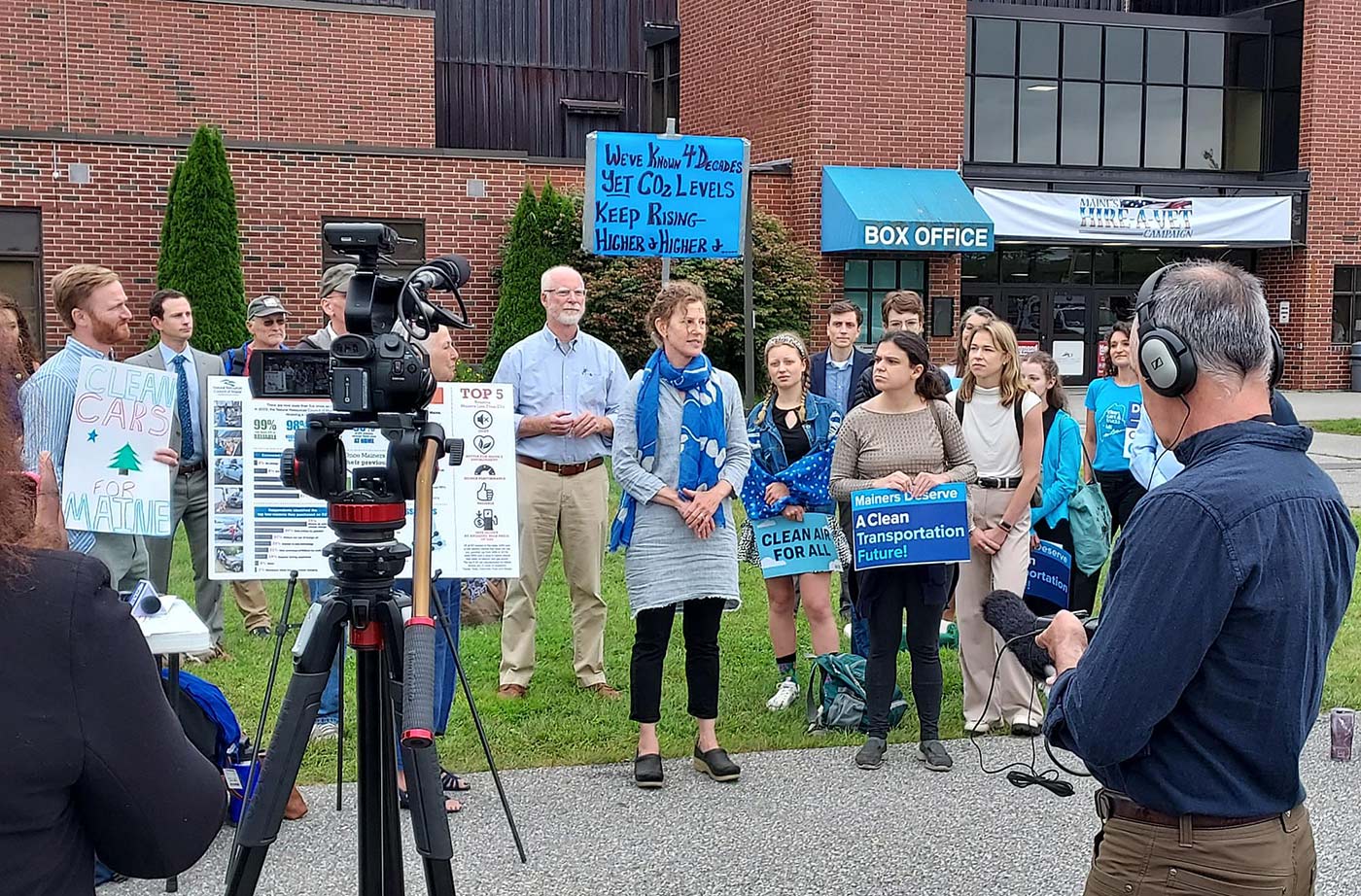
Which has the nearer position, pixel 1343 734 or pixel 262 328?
pixel 1343 734

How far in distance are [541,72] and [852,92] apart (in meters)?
10.2

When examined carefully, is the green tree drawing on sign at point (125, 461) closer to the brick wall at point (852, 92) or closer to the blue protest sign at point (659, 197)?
the blue protest sign at point (659, 197)

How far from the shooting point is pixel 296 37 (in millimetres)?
22031

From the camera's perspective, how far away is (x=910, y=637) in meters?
6.21

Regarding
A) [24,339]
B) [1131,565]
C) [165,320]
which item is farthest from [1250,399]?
[165,320]

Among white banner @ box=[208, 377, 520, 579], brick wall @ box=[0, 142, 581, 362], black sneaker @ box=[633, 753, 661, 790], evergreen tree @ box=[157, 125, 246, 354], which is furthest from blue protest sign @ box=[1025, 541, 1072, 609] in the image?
brick wall @ box=[0, 142, 581, 362]

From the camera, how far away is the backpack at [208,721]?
197 inches

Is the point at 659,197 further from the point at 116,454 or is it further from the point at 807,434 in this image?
the point at 116,454

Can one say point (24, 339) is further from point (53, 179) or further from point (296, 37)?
point (296, 37)

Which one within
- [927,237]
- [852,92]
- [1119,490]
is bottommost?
[1119,490]

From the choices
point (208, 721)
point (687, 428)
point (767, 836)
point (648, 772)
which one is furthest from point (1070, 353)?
point (208, 721)

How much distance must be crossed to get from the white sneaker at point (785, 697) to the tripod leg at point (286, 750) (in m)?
3.81

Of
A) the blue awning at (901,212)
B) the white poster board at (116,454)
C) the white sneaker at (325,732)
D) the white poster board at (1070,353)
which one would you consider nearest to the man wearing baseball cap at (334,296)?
the white poster board at (116,454)

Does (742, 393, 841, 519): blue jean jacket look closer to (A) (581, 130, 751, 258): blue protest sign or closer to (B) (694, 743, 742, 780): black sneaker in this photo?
(B) (694, 743, 742, 780): black sneaker
